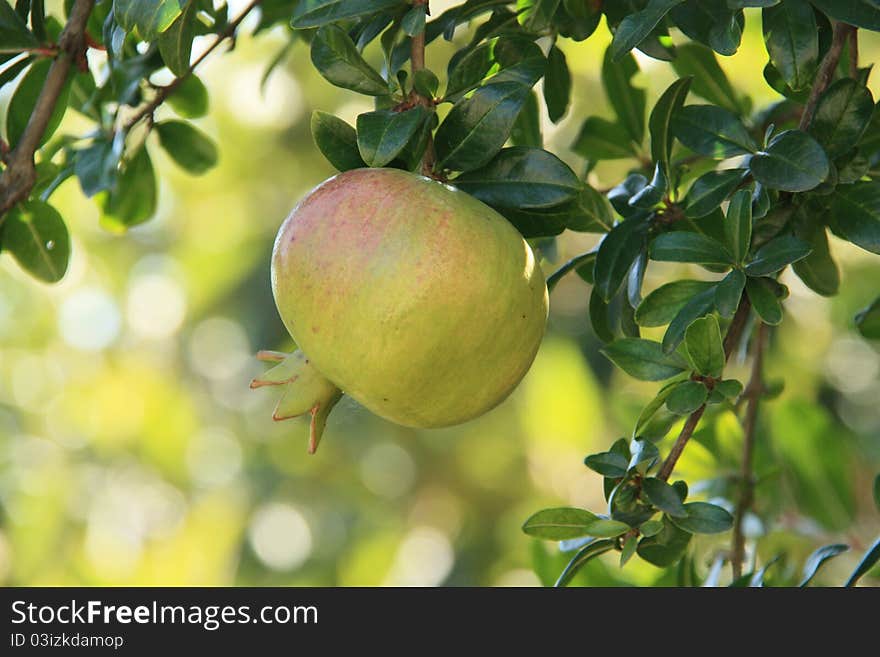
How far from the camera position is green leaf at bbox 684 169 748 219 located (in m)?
0.78

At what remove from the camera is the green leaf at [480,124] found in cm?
72

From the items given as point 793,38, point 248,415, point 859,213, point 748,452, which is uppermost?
point 793,38

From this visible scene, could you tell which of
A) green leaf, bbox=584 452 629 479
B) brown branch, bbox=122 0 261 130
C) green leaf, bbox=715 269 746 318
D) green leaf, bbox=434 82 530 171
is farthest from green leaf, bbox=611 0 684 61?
brown branch, bbox=122 0 261 130

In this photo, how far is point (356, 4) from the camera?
0.71 m

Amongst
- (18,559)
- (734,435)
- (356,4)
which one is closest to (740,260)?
(356,4)

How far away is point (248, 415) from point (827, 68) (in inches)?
79.3

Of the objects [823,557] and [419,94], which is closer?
[419,94]

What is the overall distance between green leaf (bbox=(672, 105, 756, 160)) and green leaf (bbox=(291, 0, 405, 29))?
25 cm

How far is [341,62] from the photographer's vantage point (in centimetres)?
74

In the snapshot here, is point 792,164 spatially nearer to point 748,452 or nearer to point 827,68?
point 827,68

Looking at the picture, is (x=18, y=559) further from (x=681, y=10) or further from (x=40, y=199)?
(x=681, y=10)

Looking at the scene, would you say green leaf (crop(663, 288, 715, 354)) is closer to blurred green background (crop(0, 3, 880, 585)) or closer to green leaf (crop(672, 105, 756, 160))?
green leaf (crop(672, 105, 756, 160))

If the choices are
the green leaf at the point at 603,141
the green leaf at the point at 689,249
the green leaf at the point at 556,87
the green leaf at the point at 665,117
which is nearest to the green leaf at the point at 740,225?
the green leaf at the point at 689,249

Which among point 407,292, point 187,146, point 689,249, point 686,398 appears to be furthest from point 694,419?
point 187,146
